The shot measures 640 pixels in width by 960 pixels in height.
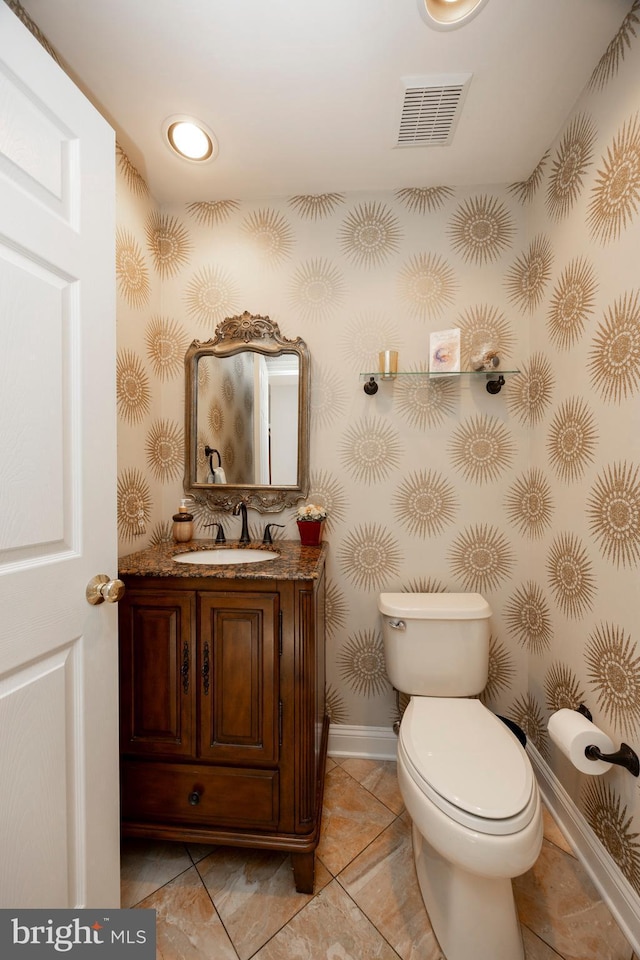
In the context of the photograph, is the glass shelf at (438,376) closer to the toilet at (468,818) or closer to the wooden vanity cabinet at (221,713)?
the wooden vanity cabinet at (221,713)

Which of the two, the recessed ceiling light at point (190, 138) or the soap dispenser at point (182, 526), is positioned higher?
the recessed ceiling light at point (190, 138)

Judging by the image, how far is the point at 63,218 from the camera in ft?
2.72

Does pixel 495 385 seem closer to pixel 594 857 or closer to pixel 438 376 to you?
pixel 438 376

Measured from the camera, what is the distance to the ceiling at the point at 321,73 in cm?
108

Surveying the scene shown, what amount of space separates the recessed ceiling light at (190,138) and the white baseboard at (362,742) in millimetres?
2468

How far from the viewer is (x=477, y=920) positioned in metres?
1.00

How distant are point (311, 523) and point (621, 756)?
118 cm

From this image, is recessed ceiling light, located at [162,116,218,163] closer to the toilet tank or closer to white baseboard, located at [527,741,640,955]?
the toilet tank

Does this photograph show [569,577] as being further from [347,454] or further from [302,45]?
[302,45]

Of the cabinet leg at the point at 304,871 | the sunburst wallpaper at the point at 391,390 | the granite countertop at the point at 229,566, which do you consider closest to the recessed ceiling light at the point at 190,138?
the sunburst wallpaper at the point at 391,390

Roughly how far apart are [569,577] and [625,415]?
1.98 ft

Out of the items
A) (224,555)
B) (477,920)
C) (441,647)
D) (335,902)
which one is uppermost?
(224,555)

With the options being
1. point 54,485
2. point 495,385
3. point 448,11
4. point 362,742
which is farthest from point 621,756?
point 448,11

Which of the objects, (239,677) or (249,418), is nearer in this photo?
(239,677)
